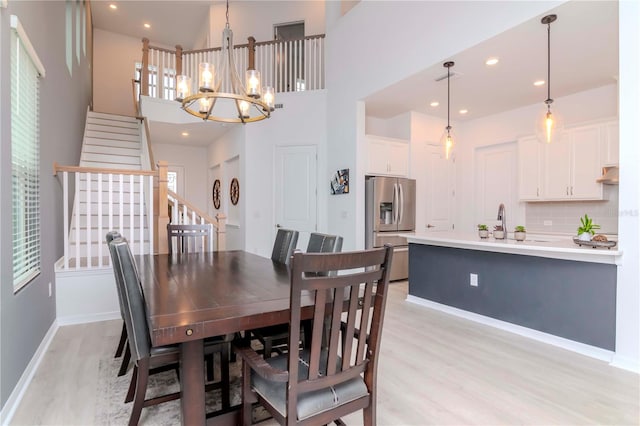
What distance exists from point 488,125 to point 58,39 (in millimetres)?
6238

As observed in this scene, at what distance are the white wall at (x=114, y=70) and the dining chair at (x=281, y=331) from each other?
8.51m

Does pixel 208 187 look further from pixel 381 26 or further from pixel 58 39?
pixel 381 26

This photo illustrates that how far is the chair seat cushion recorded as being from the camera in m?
1.28

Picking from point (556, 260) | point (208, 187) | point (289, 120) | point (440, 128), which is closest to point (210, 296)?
point (556, 260)

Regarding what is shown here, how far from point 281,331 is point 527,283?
2.46 meters

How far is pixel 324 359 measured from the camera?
5.05ft

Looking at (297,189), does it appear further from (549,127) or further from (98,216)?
(549,127)

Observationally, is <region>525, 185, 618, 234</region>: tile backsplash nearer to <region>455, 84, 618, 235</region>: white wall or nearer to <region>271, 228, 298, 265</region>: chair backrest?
<region>455, 84, 618, 235</region>: white wall

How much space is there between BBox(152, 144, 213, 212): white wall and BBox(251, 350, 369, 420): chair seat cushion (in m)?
7.67

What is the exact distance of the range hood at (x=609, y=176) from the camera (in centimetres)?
410

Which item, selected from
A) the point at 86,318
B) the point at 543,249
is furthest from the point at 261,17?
the point at 543,249

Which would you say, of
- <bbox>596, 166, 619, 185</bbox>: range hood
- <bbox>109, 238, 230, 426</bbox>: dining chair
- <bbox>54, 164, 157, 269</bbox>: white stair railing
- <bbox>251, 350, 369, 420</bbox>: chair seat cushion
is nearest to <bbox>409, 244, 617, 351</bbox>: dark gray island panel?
<bbox>596, 166, 619, 185</bbox>: range hood

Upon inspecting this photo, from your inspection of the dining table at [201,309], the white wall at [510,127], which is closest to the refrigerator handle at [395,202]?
the white wall at [510,127]

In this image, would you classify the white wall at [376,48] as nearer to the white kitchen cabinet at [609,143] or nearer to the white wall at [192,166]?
the white kitchen cabinet at [609,143]
